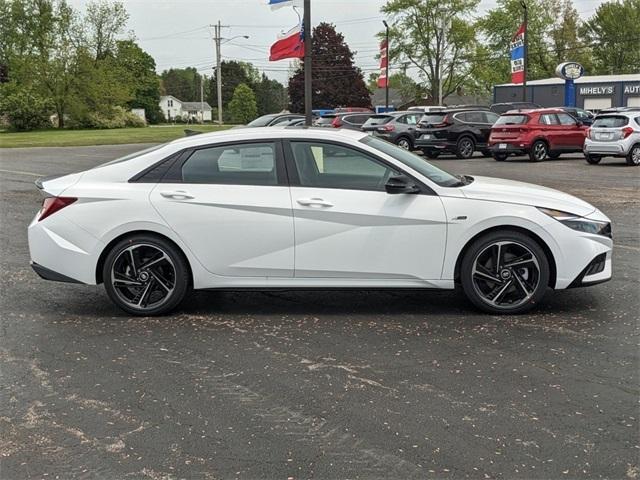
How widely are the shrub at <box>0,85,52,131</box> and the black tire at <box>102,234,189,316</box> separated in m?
68.8

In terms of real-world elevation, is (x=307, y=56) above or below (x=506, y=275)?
above

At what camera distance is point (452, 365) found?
4625 millimetres

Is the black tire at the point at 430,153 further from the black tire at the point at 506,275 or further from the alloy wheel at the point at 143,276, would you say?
the alloy wheel at the point at 143,276

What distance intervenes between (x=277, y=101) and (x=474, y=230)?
148 metres

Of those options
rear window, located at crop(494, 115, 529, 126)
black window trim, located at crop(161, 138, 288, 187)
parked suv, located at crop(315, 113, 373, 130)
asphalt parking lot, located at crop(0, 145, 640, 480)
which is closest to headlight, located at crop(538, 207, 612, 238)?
asphalt parking lot, located at crop(0, 145, 640, 480)

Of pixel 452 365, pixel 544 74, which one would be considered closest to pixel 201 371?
pixel 452 365

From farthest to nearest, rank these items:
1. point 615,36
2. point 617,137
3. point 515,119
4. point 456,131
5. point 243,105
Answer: point 243,105
point 615,36
point 456,131
point 515,119
point 617,137

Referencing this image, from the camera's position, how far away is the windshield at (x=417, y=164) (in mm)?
5945

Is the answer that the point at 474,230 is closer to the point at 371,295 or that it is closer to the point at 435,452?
the point at 371,295

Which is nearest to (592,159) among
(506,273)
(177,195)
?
(506,273)

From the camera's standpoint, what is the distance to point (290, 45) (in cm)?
1535

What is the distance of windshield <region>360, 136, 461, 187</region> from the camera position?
5945 millimetres

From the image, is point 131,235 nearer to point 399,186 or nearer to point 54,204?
point 54,204

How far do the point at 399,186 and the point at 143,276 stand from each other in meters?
2.20
